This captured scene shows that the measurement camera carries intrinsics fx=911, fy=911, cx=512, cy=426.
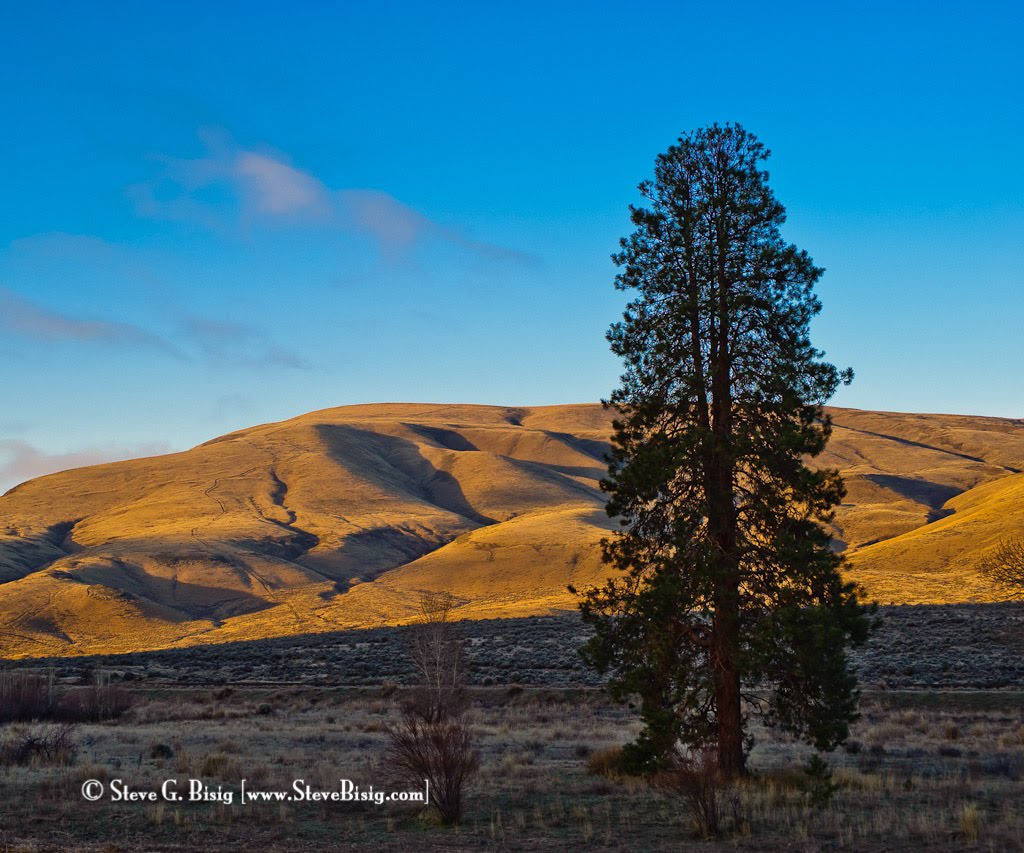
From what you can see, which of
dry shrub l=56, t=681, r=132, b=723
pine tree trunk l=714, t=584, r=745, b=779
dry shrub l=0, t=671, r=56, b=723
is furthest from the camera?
dry shrub l=56, t=681, r=132, b=723

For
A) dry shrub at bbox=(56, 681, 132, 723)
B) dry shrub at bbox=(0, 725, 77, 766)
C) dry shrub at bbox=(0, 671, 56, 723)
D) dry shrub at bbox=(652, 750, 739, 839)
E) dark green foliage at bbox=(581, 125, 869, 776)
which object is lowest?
dry shrub at bbox=(56, 681, 132, 723)

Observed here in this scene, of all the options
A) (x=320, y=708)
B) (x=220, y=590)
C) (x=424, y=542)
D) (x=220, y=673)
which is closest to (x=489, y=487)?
(x=424, y=542)

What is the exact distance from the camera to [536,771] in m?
18.6

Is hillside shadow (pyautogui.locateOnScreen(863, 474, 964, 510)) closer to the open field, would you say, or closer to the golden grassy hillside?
the golden grassy hillside

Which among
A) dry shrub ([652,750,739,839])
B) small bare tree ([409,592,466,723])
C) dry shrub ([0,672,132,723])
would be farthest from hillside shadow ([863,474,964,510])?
dry shrub ([652,750,739,839])

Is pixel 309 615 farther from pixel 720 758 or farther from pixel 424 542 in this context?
pixel 720 758

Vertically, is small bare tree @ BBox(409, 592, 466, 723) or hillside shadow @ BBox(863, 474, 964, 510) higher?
hillside shadow @ BBox(863, 474, 964, 510)

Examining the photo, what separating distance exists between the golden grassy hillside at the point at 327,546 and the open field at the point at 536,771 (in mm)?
44907

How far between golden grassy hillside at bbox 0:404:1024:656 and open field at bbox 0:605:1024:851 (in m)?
44.9

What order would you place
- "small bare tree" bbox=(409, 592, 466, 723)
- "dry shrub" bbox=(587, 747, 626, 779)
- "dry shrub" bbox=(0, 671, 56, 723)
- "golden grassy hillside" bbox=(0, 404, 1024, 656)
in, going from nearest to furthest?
"dry shrub" bbox=(587, 747, 626, 779), "small bare tree" bbox=(409, 592, 466, 723), "dry shrub" bbox=(0, 671, 56, 723), "golden grassy hillside" bbox=(0, 404, 1024, 656)

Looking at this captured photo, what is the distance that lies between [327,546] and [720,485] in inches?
5241

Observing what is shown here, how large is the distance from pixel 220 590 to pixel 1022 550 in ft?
325

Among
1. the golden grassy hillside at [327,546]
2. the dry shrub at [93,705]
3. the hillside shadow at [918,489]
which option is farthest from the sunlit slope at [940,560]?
the dry shrub at [93,705]

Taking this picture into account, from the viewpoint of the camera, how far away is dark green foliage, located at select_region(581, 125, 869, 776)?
51.0 feet
